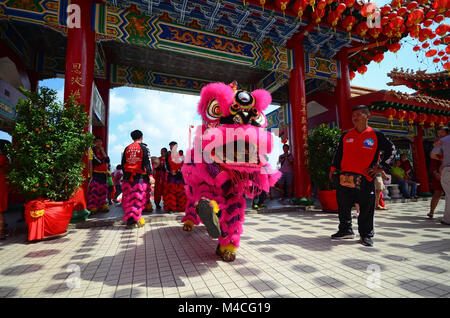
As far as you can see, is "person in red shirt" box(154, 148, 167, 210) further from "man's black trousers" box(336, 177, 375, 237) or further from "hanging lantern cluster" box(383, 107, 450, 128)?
"hanging lantern cluster" box(383, 107, 450, 128)

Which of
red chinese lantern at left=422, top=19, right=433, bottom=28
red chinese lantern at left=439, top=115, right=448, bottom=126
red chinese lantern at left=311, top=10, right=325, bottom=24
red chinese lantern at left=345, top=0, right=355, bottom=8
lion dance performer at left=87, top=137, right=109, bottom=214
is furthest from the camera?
red chinese lantern at left=439, top=115, right=448, bottom=126

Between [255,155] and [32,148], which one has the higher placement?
[32,148]

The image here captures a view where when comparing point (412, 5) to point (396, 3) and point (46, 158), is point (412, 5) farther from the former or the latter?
point (46, 158)

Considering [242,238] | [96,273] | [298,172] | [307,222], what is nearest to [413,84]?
[298,172]

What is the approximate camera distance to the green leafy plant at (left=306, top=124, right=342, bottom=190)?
5859 millimetres

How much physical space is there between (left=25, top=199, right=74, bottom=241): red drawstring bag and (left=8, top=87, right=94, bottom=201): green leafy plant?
0.16 metres

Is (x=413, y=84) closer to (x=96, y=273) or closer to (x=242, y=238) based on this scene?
(x=242, y=238)

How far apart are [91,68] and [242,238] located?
4991 millimetres

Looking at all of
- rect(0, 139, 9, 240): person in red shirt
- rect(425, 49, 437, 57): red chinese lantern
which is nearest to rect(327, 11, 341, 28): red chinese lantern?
rect(425, 49, 437, 57): red chinese lantern

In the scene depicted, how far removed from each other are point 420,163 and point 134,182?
1306 centimetres

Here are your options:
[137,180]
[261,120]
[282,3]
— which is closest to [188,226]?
[137,180]

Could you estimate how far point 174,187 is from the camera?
5.68m

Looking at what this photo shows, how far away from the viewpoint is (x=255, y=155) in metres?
2.38
